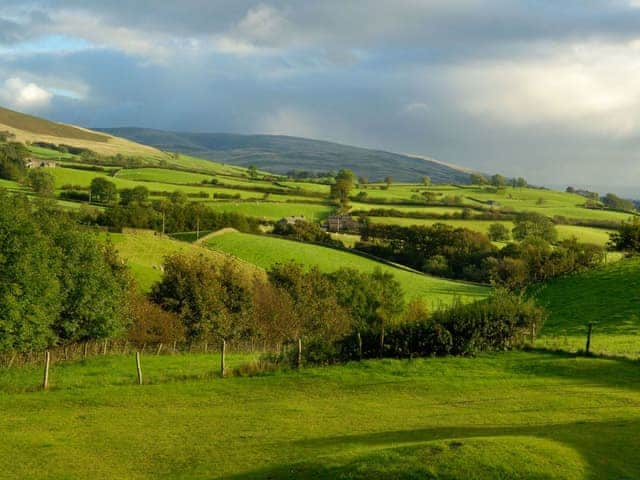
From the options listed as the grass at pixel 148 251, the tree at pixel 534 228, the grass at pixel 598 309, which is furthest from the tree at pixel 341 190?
the grass at pixel 598 309

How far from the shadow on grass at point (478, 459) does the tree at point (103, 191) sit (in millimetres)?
137130

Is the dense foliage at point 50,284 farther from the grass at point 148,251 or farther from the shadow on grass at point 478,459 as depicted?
the shadow on grass at point 478,459

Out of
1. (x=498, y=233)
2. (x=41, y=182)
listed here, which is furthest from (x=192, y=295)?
(x=498, y=233)

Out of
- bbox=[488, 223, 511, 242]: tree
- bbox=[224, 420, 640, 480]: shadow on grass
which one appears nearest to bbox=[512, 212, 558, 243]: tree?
bbox=[488, 223, 511, 242]: tree

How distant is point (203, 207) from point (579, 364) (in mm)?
114080

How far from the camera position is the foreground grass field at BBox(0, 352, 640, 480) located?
17.7 meters

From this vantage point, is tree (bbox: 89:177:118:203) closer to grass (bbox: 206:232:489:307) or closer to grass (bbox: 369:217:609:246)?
grass (bbox: 206:232:489:307)

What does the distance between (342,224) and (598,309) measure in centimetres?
10274

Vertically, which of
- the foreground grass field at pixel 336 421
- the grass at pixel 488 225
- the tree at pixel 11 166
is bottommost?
the foreground grass field at pixel 336 421

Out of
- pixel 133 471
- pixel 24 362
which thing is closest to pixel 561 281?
pixel 24 362

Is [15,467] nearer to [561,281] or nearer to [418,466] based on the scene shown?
[418,466]

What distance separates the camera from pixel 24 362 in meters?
39.2

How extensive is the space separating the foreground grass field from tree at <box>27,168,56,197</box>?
114087mm

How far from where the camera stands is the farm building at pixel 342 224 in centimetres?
14862
